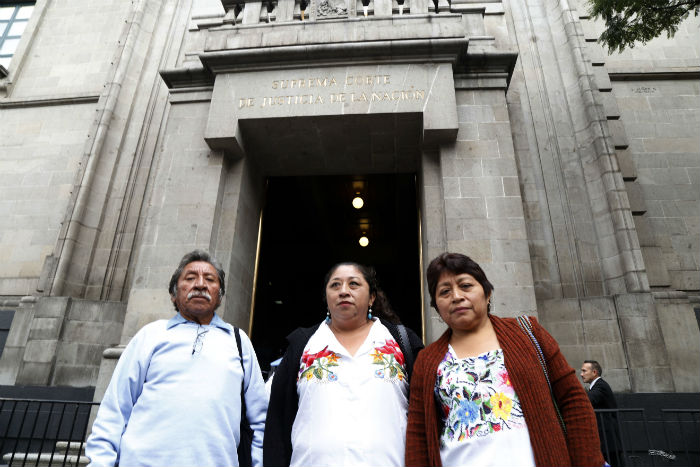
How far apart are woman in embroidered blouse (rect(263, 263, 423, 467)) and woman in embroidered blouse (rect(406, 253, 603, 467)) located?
18 centimetres

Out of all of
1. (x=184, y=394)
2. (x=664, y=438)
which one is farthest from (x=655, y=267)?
(x=184, y=394)

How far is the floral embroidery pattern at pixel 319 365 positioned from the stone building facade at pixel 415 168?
4.80m

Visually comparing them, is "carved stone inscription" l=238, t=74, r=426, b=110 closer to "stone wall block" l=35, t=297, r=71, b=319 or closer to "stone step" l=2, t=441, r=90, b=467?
"stone wall block" l=35, t=297, r=71, b=319

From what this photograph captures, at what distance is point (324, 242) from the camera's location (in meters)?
19.6

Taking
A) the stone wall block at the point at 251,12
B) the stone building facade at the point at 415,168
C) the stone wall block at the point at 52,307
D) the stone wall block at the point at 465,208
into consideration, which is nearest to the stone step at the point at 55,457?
the stone building facade at the point at 415,168

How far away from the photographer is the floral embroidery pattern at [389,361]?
9.14ft

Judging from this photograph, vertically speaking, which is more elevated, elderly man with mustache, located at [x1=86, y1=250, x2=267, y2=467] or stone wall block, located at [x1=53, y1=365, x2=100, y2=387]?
stone wall block, located at [x1=53, y1=365, x2=100, y2=387]

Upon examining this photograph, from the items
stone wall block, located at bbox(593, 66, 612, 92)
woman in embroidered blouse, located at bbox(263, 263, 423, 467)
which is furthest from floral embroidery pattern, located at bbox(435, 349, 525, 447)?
stone wall block, located at bbox(593, 66, 612, 92)

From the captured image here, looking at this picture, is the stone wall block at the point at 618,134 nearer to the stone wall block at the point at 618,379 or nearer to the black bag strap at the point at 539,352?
the stone wall block at the point at 618,379

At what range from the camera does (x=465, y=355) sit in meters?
2.74

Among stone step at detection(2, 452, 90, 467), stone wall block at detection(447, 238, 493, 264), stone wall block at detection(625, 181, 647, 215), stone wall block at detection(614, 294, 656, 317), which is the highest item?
stone wall block at detection(625, 181, 647, 215)

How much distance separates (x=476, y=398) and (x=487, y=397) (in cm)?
7

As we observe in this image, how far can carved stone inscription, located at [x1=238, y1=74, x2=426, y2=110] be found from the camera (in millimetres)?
8781

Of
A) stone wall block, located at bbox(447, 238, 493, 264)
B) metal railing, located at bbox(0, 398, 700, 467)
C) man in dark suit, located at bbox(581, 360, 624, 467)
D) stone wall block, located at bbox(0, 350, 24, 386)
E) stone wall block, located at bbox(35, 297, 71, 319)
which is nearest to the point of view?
man in dark suit, located at bbox(581, 360, 624, 467)
